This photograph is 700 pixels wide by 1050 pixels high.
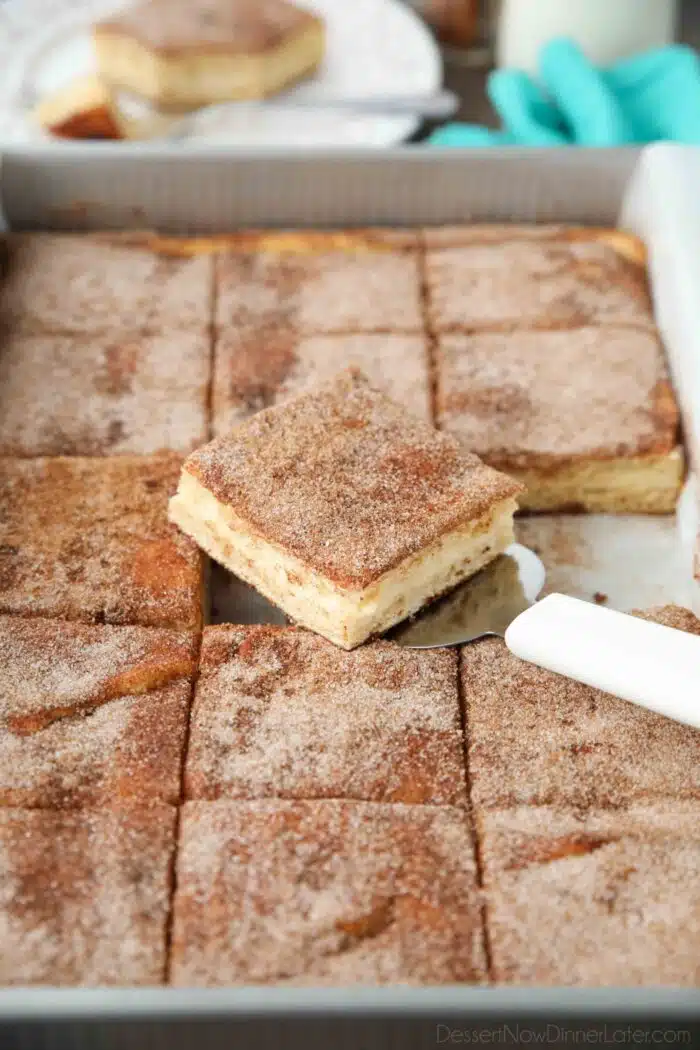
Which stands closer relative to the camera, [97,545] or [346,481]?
[346,481]

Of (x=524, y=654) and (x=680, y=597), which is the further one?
(x=680, y=597)

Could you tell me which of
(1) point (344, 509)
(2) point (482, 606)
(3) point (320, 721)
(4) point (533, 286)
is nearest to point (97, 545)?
(1) point (344, 509)

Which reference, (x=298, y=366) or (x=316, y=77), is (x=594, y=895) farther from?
(x=316, y=77)

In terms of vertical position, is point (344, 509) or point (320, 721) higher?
point (344, 509)

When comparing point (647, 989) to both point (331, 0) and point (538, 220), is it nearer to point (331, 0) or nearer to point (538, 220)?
point (538, 220)

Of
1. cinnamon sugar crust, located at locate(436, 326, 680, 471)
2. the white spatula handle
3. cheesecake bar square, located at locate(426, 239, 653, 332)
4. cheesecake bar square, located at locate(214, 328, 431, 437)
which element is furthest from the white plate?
the white spatula handle

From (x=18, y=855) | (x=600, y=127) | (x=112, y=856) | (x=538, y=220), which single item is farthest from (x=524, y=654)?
(x=600, y=127)
